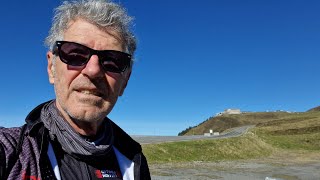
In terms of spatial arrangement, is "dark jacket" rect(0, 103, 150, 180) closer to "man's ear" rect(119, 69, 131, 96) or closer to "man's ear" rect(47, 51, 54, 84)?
"man's ear" rect(47, 51, 54, 84)

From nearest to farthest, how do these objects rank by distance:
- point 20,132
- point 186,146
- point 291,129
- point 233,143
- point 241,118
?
point 20,132, point 186,146, point 233,143, point 291,129, point 241,118

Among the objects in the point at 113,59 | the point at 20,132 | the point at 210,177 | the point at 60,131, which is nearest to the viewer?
the point at 20,132

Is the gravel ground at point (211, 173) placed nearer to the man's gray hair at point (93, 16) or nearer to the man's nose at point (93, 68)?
the man's gray hair at point (93, 16)

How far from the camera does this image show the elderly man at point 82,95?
261cm

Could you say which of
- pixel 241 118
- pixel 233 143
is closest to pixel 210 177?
pixel 233 143

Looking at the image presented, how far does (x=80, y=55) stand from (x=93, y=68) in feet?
0.41


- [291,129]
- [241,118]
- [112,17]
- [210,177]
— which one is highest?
[241,118]

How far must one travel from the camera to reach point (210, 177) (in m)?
23.9

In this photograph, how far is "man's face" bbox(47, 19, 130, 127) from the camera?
2725 mm

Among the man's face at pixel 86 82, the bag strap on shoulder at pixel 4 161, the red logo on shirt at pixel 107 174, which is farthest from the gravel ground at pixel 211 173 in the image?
the bag strap on shoulder at pixel 4 161

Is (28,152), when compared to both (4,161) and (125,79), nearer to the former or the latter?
(4,161)

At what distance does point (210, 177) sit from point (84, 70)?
72.2ft

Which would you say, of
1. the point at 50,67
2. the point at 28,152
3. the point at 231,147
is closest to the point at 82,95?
the point at 50,67

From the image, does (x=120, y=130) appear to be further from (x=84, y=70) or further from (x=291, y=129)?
(x=291, y=129)
